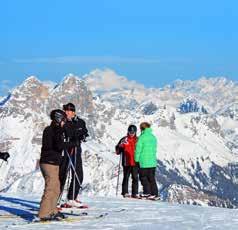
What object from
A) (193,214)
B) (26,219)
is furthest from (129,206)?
(26,219)

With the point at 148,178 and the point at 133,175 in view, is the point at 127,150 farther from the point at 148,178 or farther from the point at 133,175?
the point at 148,178

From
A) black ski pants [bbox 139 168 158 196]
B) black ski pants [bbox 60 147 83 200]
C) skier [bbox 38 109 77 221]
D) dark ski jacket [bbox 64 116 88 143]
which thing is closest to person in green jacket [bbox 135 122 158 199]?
black ski pants [bbox 139 168 158 196]

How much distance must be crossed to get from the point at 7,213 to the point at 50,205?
111 inches

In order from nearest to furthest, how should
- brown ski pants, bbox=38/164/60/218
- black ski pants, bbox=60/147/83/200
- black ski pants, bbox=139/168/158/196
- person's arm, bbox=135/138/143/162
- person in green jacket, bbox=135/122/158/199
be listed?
brown ski pants, bbox=38/164/60/218
black ski pants, bbox=60/147/83/200
person in green jacket, bbox=135/122/158/199
person's arm, bbox=135/138/143/162
black ski pants, bbox=139/168/158/196

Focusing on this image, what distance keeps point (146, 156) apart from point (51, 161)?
8739 millimetres

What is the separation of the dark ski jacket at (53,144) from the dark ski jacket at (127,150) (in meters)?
9.44

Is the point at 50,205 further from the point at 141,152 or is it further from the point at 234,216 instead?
the point at 141,152

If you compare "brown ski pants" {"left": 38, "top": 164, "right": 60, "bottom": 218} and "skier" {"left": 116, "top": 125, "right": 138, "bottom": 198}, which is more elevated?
"skier" {"left": 116, "top": 125, "right": 138, "bottom": 198}

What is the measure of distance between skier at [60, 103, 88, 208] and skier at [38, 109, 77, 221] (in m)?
1.91

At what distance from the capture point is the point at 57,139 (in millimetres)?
18984

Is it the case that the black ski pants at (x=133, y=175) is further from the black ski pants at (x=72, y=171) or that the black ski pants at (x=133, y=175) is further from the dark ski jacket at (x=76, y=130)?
the dark ski jacket at (x=76, y=130)

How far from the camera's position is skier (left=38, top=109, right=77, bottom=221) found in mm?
18953

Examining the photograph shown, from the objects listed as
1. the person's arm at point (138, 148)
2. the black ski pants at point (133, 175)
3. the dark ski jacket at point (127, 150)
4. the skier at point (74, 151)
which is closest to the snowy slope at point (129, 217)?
the skier at point (74, 151)

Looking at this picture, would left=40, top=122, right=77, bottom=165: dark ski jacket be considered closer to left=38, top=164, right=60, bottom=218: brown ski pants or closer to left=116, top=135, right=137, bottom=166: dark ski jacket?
left=38, top=164, right=60, bottom=218: brown ski pants
